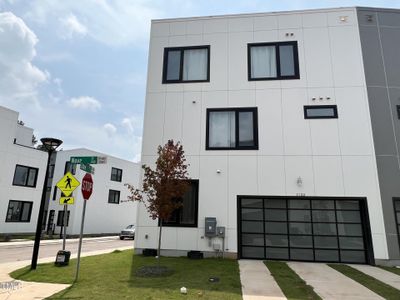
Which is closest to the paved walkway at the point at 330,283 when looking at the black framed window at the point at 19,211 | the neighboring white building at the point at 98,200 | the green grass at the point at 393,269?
the green grass at the point at 393,269

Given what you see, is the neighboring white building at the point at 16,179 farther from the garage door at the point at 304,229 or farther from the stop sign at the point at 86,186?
the garage door at the point at 304,229

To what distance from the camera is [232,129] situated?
1348 centimetres

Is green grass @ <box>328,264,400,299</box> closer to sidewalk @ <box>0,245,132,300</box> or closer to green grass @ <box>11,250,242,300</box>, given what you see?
green grass @ <box>11,250,242,300</box>

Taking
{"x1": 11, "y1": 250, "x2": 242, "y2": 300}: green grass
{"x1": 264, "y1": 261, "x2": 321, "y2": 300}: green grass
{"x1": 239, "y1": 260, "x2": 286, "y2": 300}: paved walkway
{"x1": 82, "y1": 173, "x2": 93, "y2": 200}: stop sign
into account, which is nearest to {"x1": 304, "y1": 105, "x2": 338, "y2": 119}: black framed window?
{"x1": 264, "y1": 261, "x2": 321, "y2": 300}: green grass

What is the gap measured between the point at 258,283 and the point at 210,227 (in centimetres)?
423

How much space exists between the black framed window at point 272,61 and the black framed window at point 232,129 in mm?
1935

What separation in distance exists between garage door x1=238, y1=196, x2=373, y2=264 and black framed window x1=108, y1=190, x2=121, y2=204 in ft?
88.8

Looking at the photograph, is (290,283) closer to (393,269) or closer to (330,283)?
(330,283)

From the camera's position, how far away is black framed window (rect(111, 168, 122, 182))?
120ft

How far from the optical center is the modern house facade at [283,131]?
12.1 meters

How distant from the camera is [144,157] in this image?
44.8 ft

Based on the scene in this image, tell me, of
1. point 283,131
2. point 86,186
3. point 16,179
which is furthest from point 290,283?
point 16,179

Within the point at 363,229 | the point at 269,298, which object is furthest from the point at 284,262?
the point at 269,298

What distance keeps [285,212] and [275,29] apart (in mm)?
9019
